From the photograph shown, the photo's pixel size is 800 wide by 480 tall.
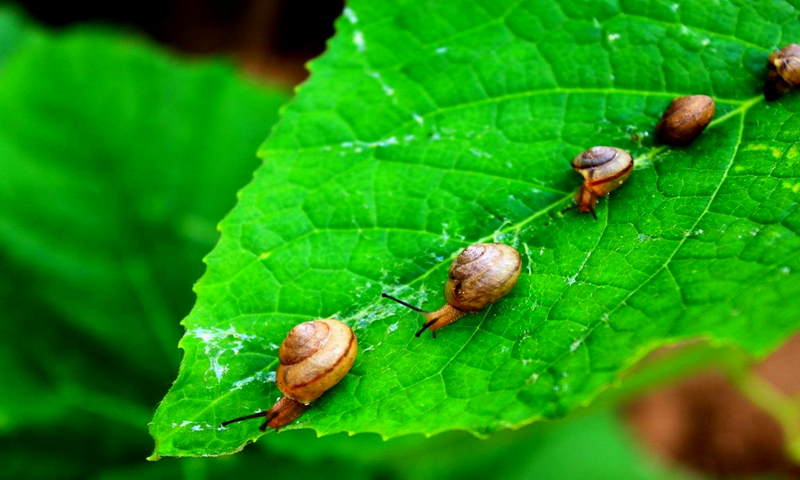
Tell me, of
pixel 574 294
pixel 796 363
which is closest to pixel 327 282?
pixel 574 294

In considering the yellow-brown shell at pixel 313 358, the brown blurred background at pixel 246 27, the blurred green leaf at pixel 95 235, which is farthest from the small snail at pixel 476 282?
the brown blurred background at pixel 246 27

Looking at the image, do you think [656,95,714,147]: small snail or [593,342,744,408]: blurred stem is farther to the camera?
[593,342,744,408]: blurred stem

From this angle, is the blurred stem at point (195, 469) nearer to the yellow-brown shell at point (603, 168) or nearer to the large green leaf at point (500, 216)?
the large green leaf at point (500, 216)

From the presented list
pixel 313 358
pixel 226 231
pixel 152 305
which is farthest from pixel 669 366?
pixel 152 305

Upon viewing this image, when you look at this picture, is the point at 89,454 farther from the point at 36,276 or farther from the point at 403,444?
the point at 403,444

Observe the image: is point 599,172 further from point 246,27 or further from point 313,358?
point 246,27

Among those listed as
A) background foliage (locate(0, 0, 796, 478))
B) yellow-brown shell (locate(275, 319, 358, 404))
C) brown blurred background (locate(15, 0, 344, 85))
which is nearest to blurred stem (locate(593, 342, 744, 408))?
background foliage (locate(0, 0, 796, 478))

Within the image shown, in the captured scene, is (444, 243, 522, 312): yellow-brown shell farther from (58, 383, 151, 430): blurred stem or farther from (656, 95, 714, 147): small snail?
(58, 383, 151, 430): blurred stem
